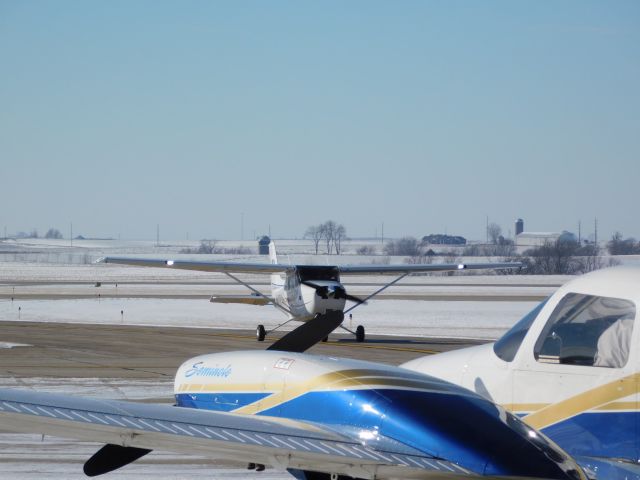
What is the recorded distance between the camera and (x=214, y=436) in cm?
500

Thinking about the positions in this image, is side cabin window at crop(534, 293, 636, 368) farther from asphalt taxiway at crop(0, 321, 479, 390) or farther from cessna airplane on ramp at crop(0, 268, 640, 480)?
asphalt taxiway at crop(0, 321, 479, 390)

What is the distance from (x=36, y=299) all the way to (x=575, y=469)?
49.9 meters

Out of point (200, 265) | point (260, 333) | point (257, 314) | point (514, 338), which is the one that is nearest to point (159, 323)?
point (257, 314)

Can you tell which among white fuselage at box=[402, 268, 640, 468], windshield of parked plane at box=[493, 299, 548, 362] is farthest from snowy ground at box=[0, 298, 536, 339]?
white fuselage at box=[402, 268, 640, 468]

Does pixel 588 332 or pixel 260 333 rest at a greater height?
pixel 588 332

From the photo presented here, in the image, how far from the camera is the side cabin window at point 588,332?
5.78 meters

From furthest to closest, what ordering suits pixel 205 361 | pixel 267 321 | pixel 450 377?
pixel 267 321 → pixel 205 361 → pixel 450 377

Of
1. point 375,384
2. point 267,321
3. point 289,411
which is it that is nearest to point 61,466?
point 289,411

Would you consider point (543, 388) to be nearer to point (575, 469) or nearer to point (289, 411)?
point (575, 469)

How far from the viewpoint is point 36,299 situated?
52469 millimetres

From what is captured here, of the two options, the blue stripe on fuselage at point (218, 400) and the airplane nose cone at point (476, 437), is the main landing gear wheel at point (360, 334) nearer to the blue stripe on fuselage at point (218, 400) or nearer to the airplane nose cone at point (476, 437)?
the blue stripe on fuselage at point (218, 400)

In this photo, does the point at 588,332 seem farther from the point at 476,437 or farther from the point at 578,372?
the point at 476,437

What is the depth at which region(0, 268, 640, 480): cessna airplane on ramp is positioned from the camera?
4906 millimetres

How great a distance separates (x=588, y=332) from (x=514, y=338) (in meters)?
0.64
